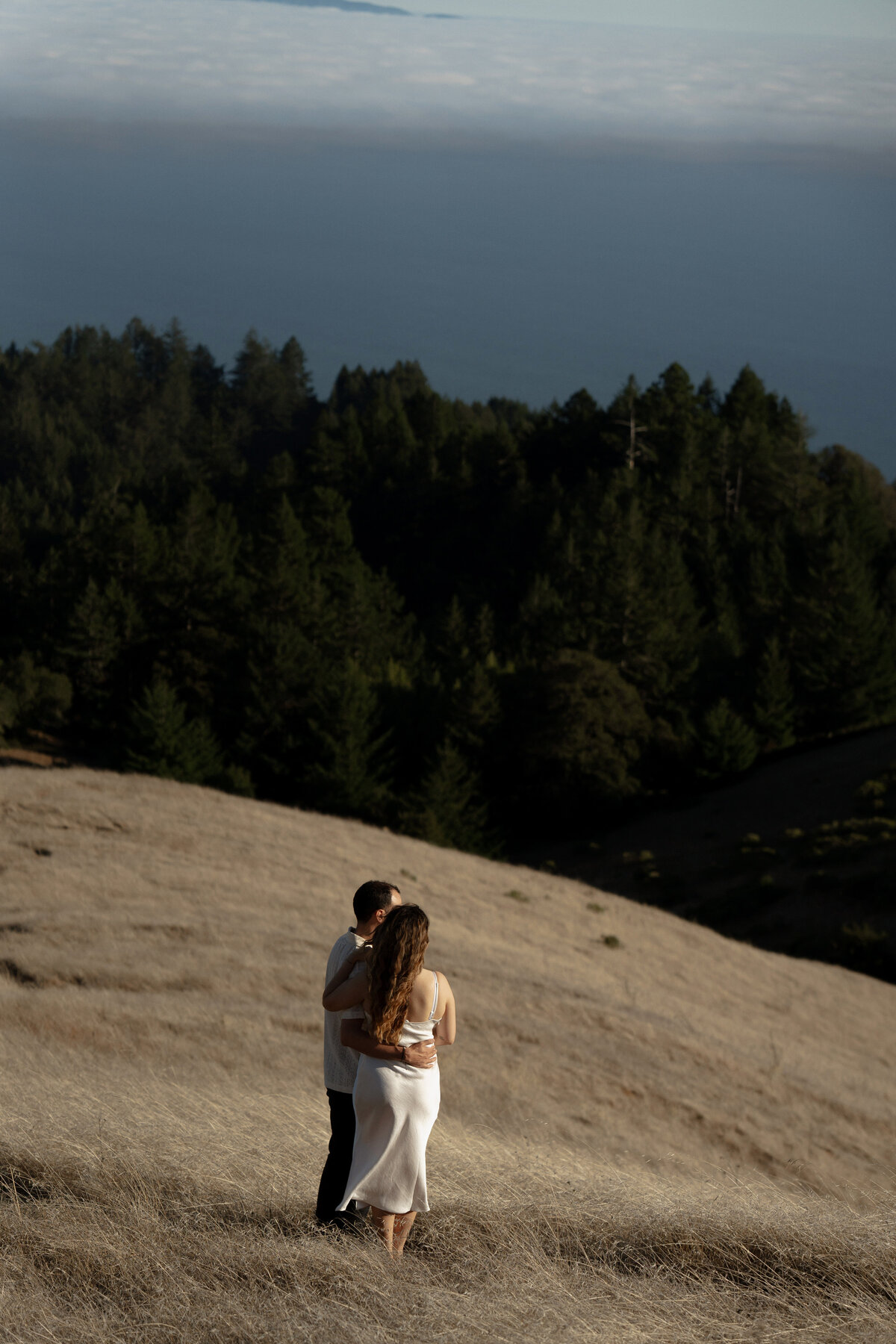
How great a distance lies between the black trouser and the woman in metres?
0.23

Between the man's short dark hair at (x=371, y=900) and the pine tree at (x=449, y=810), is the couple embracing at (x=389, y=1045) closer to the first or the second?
the man's short dark hair at (x=371, y=900)

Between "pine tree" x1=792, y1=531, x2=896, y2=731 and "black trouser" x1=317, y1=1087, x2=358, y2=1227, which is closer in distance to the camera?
"black trouser" x1=317, y1=1087, x2=358, y2=1227

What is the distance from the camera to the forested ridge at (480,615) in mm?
59031

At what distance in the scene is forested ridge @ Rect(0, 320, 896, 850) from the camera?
5903 centimetres

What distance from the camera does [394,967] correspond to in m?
5.34

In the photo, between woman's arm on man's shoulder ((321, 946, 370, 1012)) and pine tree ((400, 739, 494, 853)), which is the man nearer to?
woman's arm on man's shoulder ((321, 946, 370, 1012))

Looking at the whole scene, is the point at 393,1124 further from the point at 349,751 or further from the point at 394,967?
the point at 349,751

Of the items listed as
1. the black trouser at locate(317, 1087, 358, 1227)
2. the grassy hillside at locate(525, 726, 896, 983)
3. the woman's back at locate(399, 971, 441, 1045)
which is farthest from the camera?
the grassy hillside at locate(525, 726, 896, 983)

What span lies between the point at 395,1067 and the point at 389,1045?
0.14 meters

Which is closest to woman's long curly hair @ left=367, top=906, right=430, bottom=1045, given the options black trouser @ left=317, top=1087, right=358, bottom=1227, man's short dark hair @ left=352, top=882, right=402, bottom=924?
man's short dark hair @ left=352, top=882, right=402, bottom=924

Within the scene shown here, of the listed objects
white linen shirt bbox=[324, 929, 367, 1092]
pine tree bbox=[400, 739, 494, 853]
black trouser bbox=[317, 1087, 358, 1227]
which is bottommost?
pine tree bbox=[400, 739, 494, 853]

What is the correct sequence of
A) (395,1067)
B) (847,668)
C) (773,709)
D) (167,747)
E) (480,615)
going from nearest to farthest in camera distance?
(395,1067)
(167,747)
(773,709)
(847,668)
(480,615)

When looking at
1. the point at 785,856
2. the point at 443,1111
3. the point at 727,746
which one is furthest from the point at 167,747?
the point at 443,1111

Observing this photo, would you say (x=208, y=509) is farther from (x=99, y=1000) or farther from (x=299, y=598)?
(x=99, y=1000)
